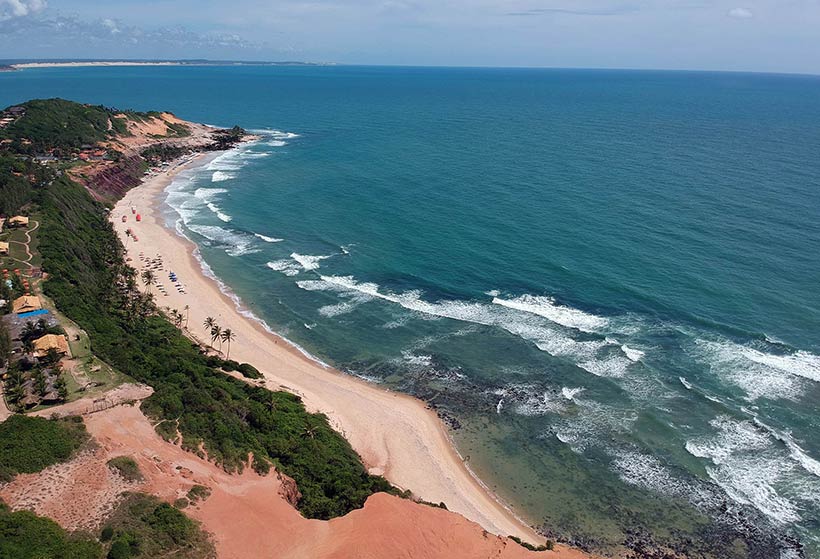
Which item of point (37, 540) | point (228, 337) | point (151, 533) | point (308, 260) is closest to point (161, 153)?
point (308, 260)

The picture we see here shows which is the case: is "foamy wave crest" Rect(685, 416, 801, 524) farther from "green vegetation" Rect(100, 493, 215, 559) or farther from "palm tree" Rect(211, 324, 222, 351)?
"palm tree" Rect(211, 324, 222, 351)

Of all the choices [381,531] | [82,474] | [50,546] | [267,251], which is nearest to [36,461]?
[82,474]

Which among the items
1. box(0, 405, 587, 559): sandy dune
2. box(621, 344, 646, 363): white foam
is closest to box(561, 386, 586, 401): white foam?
box(621, 344, 646, 363): white foam

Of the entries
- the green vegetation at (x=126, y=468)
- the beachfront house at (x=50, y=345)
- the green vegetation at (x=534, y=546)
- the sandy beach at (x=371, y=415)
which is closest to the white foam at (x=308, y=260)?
the sandy beach at (x=371, y=415)

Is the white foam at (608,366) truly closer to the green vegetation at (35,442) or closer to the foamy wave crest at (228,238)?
the green vegetation at (35,442)

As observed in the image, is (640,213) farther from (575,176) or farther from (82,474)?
(82,474)

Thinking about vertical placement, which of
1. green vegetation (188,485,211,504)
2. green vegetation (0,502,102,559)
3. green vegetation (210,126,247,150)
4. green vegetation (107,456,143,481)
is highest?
green vegetation (210,126,247,150)
